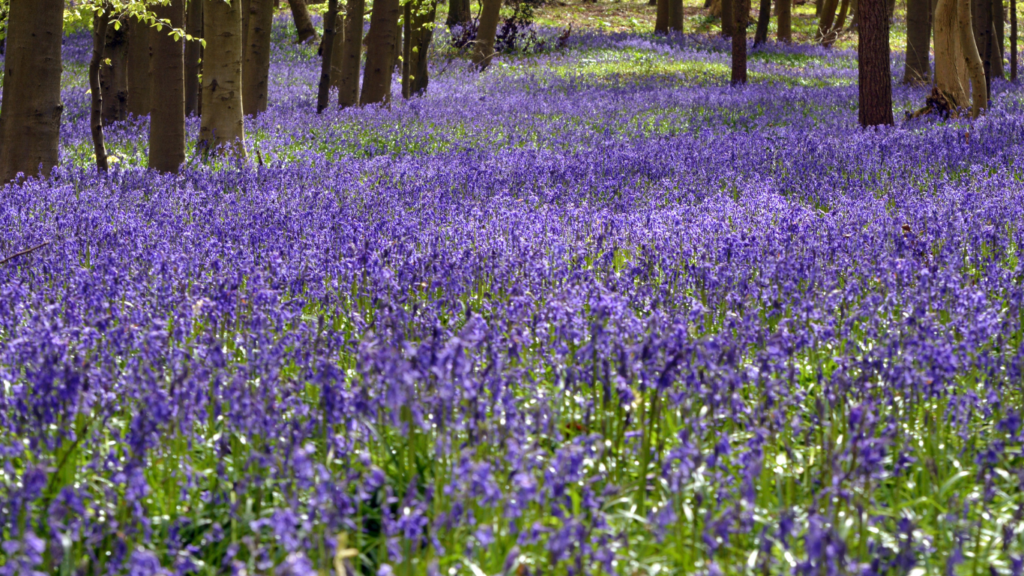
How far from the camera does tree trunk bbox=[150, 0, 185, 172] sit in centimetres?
971

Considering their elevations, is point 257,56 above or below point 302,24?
below

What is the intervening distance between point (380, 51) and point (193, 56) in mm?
3266

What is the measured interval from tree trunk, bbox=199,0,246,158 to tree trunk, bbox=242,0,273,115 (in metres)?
4.11

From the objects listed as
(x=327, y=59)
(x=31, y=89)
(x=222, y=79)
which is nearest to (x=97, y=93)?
(x=31, y=89)

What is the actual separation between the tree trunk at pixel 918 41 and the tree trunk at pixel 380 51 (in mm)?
11230

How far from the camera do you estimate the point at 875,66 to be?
12.1 meters

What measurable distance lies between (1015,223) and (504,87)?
1624 cm

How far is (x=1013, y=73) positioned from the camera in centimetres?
2089

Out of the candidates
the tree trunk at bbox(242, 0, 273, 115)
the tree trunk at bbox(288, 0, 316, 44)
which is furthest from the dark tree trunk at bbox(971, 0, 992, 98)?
the tree trunk at bbox(288, 0, 316, 44)

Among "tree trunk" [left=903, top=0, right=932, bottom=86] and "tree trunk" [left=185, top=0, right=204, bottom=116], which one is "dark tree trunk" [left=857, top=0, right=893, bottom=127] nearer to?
"tree trunk" [left=903, top=0, right=932, bottom=86]

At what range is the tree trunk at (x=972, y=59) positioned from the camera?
43.8 feet

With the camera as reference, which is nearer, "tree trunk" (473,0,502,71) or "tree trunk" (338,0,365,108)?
"tree trunk" (338,0,365,108)

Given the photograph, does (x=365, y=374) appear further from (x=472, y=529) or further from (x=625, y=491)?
(x=625, y=491)

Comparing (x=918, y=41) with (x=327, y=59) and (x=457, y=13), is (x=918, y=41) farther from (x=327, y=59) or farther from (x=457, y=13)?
(x=457, y=13)
